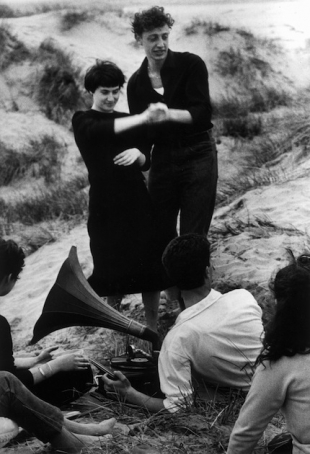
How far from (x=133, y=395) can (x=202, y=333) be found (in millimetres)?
503

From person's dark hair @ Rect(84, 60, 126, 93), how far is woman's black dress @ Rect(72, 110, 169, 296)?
0.55ft

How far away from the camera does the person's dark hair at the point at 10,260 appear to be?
12.6 ft

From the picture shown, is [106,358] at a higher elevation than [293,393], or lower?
lower

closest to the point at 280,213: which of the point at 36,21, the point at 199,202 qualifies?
the point at 199,202

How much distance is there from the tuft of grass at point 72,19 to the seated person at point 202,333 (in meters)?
2.57

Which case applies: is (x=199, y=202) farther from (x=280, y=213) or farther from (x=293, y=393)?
(x=293, y=393)

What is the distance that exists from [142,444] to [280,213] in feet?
7.41

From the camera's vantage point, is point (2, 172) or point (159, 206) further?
point (2, 172)

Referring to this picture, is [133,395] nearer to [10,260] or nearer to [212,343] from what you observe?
[212,343]

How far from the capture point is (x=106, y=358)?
191 inches

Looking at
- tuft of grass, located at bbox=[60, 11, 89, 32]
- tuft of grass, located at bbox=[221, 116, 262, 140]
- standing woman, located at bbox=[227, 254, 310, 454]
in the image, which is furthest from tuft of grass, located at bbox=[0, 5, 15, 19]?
standing woman, located at bbox=[227, 254, 310, 454]

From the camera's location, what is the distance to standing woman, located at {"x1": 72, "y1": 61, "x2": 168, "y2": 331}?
469 centimetres

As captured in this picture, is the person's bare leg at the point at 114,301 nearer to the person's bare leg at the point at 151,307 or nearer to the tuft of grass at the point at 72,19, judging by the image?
the person's bare leg at the point at 151,307

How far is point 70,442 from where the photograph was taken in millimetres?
3557
